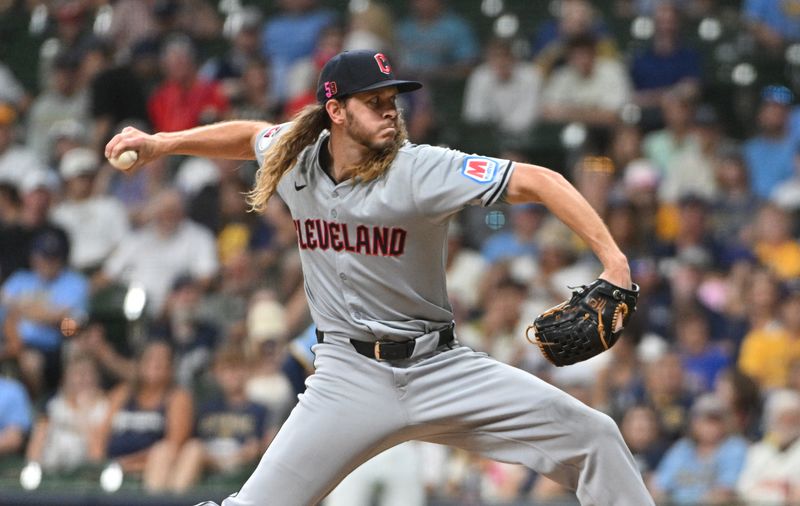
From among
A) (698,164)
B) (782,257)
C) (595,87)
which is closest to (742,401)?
(782,257)

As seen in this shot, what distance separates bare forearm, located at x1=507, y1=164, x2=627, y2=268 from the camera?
4.34 metres

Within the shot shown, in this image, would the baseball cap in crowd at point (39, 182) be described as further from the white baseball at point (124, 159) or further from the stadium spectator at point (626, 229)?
the white baseball at point (124, 159)

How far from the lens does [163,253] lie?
10.9 meters

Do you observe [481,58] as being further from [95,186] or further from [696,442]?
[696,442]

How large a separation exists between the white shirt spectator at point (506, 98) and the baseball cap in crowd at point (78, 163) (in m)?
3.27

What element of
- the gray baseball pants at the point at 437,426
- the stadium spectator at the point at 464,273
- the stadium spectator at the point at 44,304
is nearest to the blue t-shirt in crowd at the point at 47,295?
the stadium spectator at the point at 44,304

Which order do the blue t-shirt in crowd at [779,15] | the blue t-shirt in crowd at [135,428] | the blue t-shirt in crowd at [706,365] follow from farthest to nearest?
the blue t-shirt in crowd at [779,15], the blue t-shirt in crowd at [135,428], the blue t-shirt in crowd at [706,365]

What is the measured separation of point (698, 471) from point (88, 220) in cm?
576

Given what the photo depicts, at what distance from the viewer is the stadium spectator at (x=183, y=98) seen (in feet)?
39.5

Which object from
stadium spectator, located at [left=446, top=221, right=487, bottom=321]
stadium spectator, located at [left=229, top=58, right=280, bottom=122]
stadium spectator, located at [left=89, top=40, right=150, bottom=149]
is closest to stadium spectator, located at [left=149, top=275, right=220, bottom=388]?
stadium spectator, located at [left=446, top=221, right=487, bottom=321]

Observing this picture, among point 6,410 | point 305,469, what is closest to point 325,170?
point 305,469

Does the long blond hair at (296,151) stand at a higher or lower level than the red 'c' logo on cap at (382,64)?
lower

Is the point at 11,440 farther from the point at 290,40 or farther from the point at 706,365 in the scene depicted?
the point at 706,365

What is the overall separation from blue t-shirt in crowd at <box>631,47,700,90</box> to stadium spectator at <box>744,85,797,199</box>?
925mm
